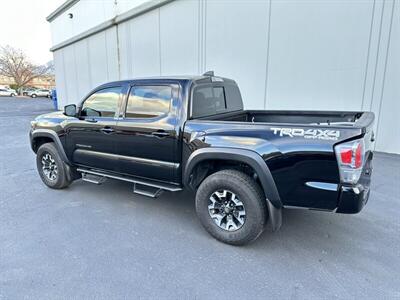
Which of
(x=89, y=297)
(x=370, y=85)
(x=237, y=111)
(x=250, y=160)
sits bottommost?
(x=89, y=297)

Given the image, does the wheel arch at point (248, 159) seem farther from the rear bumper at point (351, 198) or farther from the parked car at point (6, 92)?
the parked car at point (6, 92)

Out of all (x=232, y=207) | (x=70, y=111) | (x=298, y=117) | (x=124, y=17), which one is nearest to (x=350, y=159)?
(x=232, y=207)

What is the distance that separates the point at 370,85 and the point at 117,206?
6.30 metres

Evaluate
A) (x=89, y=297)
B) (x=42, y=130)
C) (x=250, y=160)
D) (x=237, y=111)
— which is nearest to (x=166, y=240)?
(x=89, y=297)

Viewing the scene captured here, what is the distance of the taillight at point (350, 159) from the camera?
2387 millimetres

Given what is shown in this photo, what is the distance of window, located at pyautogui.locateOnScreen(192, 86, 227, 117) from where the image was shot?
3.42m

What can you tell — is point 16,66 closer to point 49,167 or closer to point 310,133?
point 49,167

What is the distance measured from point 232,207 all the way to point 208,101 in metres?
1.45

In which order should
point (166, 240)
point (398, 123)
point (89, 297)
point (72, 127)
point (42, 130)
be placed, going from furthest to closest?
point (398, 123) < point (42, 130) < point (72, 127) < point (166, 240) < point (89, 297)

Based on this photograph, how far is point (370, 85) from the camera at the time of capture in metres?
6.54

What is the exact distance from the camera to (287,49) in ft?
24.8

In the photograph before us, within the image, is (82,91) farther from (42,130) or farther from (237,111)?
(237,111)

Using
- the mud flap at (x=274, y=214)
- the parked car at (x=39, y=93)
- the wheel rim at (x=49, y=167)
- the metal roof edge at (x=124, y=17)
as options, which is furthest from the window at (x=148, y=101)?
the parked car at (x=39, y=93)

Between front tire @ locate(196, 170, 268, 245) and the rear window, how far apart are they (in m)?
0.90
